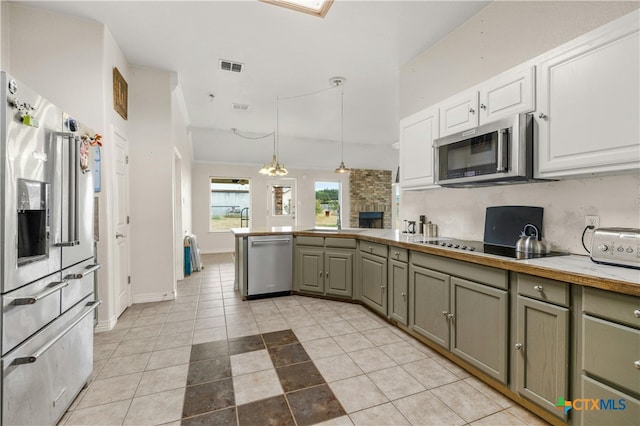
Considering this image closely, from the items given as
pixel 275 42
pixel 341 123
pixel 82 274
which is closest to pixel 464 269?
pixel 82 274

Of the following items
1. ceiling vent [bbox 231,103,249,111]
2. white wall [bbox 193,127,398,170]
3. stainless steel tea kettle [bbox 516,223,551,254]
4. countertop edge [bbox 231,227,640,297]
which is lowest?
countertop edge [bbox 231,227,640,297]

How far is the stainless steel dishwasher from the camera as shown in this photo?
3756 mm

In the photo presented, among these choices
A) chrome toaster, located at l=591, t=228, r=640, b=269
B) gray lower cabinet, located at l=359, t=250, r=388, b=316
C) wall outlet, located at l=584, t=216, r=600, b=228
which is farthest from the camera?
gray lower cabinet, located at l=359, t=250, r=388, b=316

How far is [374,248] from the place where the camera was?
317 cm

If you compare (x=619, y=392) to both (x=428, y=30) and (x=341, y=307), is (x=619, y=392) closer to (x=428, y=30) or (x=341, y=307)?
(x=341, y=307)

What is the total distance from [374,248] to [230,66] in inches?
109

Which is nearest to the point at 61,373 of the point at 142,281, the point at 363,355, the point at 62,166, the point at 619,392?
the point at 62,166

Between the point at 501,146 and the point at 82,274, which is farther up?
the point at 501,146

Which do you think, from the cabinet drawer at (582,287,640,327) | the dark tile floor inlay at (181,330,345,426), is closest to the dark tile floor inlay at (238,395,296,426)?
the dark tile floor inlay at (181,330,345,426)

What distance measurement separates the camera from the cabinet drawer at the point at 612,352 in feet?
3.99

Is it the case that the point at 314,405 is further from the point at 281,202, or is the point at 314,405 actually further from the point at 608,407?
the point at 281,202

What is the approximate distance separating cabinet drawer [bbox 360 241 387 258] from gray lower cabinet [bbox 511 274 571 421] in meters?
1.40

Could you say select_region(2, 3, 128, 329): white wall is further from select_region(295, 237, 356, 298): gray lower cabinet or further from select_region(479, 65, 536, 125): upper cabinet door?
select_region(479, 65, 536, 125): upper cabinet door

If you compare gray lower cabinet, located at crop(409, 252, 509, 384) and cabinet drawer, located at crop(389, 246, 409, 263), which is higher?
cabinet drawer, located at crop(389, 246, 409, 263)
